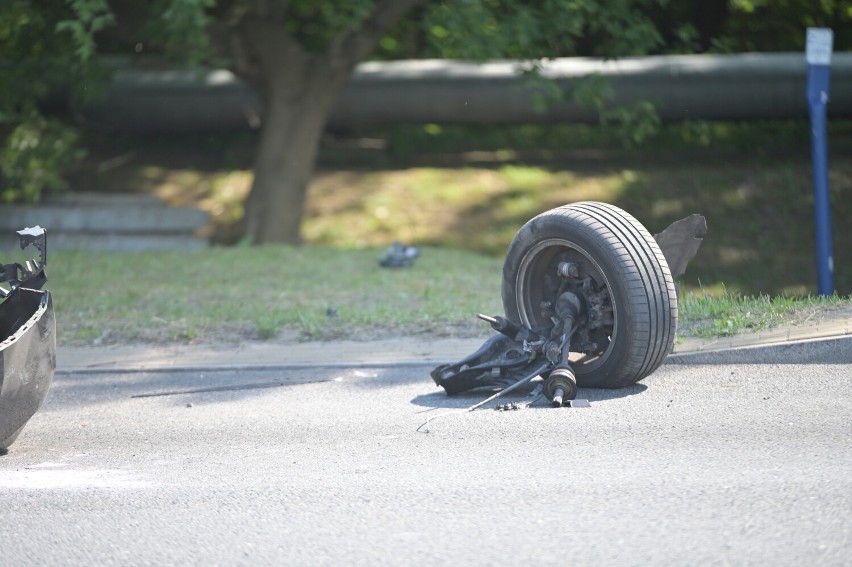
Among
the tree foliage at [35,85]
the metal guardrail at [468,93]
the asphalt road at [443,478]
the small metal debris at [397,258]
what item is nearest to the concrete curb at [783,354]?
the asphalt road at [443,478]

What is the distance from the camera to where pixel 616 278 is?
5.84 meters

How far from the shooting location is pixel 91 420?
20.6 ft

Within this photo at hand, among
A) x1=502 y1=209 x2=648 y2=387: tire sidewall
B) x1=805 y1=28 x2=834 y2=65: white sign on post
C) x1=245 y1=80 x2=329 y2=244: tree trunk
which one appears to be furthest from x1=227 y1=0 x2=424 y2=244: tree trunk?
x1=502 y1=209 x2=648 y2=387: tire sidewall

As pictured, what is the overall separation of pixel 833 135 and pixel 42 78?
13.9 meters

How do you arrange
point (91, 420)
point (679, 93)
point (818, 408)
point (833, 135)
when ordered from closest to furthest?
point (818, 408) < point (91, 420) < point (679, 93) < point (833, 135)

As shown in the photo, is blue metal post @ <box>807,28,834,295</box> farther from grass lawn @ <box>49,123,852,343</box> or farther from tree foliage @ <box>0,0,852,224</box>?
tree foliage @ <box>0,0,852,224</box>

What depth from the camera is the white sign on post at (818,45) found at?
9.73 meters

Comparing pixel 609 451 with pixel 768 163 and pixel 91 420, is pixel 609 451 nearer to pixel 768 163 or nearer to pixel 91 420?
pixel 91 420

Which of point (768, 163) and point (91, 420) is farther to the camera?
point (768, 163)

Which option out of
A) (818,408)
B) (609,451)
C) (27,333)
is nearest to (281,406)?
(27,333)

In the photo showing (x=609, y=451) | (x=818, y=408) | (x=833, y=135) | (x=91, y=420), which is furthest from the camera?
(x=833, y=135)

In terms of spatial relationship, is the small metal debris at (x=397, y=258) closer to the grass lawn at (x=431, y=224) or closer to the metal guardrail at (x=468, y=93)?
the grass lawn at (x=431, y=224)

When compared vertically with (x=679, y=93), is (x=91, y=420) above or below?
below

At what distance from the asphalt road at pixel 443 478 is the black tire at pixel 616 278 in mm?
182
